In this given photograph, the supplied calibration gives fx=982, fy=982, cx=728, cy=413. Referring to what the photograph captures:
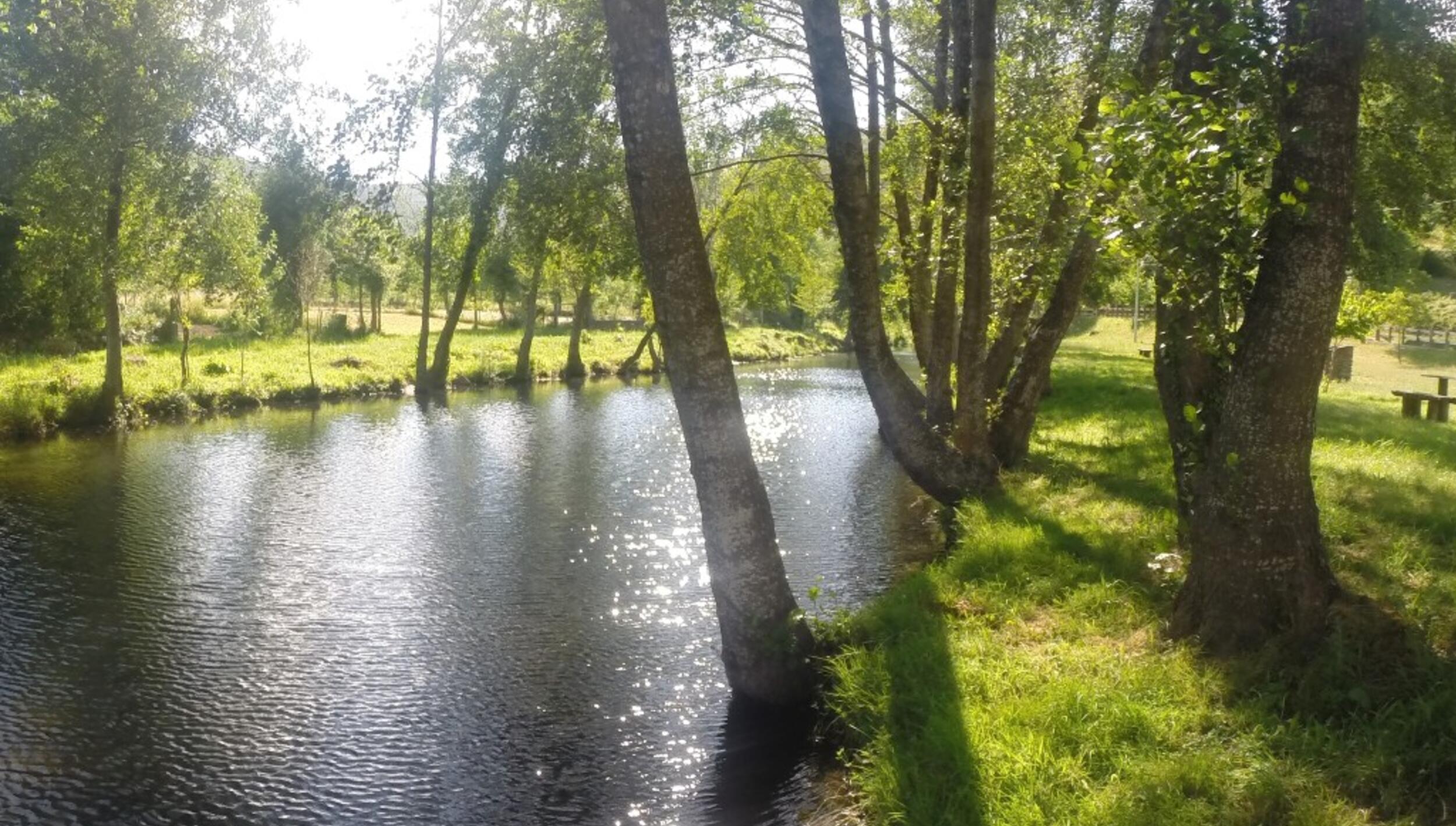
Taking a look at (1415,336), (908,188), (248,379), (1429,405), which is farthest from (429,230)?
(1415,336)

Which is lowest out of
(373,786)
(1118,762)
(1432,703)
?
(373,786)

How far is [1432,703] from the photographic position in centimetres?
566

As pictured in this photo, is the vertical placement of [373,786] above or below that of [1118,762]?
below

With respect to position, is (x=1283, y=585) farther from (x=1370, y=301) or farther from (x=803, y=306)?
(x=803, y=306)

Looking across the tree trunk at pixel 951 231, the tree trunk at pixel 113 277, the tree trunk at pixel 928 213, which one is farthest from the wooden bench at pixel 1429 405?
the tree trunk at pixel 113 277

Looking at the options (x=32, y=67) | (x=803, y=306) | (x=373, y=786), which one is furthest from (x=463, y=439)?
(x=803, y=306)

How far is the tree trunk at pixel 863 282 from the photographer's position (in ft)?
35.6

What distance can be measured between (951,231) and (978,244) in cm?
222

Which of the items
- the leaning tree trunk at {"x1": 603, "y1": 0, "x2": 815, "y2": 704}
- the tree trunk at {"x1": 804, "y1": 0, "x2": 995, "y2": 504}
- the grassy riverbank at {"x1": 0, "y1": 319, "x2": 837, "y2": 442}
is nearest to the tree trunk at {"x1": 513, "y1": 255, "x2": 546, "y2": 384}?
the grassy riverbank at {"x1": 0, "y1": 319, "x2": 837, "y2": 442}

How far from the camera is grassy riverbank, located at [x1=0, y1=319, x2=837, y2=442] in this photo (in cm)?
2609

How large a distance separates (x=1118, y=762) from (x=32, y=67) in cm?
2771

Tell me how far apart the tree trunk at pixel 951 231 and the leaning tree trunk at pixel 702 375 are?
20.8ft

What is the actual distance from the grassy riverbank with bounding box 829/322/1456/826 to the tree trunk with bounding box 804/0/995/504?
1827 mm

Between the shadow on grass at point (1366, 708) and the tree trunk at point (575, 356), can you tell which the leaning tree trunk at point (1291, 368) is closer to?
the shadow on grass at point (1366, 708)
